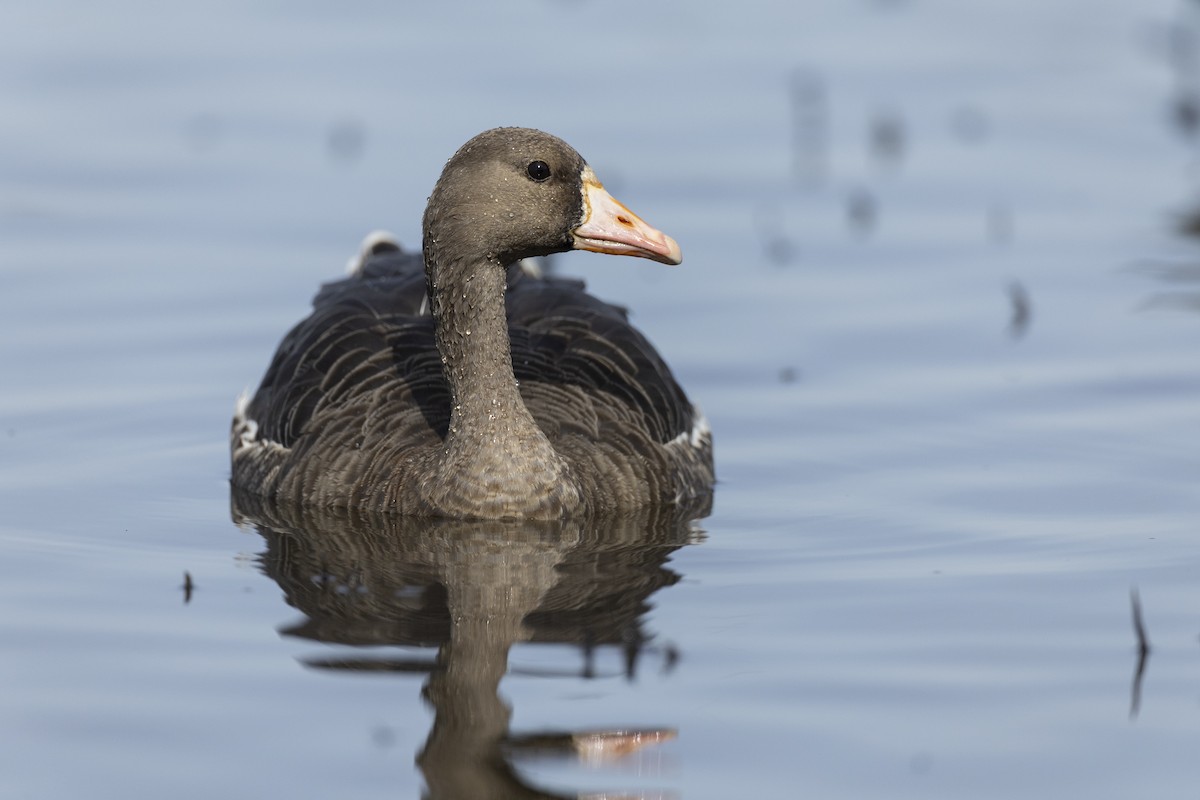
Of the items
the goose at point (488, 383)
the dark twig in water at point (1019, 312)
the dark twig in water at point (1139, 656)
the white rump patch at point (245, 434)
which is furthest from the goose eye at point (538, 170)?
the dark twig in water at point (1019, 312)

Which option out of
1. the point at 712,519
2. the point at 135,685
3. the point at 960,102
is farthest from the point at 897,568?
the point at 960,102

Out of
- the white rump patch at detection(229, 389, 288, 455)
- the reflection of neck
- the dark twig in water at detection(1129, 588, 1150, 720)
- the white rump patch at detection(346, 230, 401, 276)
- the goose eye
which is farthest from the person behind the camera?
the white rump patch at detection(346, 230, 401, 276)

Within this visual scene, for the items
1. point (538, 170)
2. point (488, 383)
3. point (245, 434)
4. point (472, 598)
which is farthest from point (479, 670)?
point (245, 434)

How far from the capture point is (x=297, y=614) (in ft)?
29.5

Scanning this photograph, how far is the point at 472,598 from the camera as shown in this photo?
923 cm

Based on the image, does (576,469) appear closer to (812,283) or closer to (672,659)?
(672,659)

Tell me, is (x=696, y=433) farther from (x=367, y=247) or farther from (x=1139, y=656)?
(x=1139, y=656)

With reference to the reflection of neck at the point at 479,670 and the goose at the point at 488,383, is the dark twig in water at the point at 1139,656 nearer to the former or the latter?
the reflection of neck at the point at 479,670

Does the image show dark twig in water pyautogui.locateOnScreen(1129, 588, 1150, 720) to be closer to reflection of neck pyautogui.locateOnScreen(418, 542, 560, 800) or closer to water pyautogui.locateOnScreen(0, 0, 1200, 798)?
water pyautogui.locateOnScreen(0, 0, 1200, 798)

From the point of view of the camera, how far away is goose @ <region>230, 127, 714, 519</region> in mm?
10148

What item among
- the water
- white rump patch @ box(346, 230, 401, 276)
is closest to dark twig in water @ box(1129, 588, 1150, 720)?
the water

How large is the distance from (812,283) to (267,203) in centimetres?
434

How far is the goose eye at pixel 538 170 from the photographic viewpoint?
10109mm

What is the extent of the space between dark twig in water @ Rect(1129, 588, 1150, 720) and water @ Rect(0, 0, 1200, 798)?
0.14 ft
